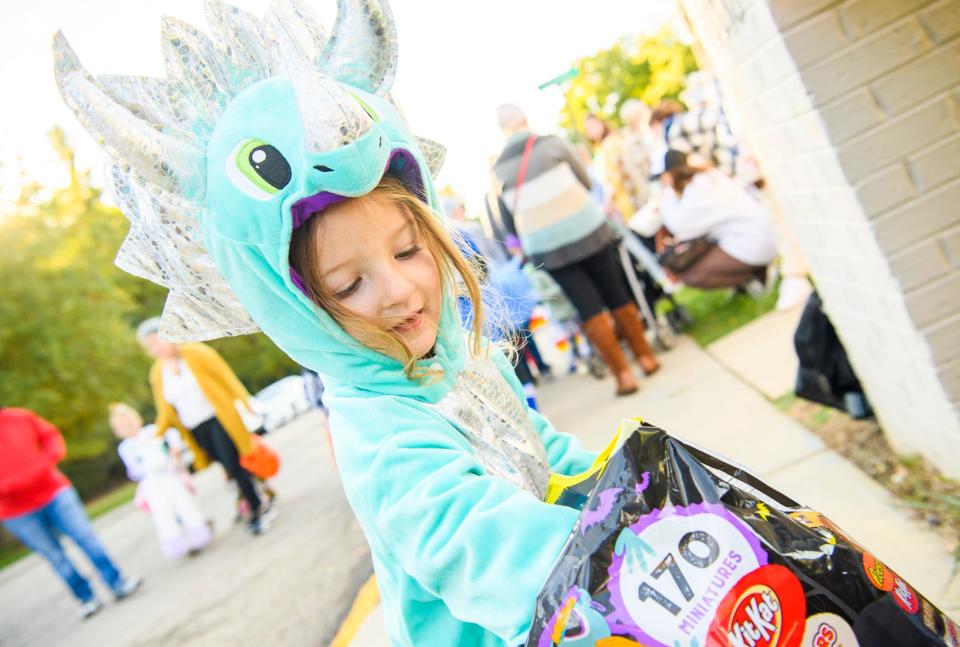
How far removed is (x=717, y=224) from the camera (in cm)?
635

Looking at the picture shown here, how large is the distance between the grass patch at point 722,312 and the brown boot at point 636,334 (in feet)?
1.73

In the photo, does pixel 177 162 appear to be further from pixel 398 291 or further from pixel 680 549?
pixel 680 549

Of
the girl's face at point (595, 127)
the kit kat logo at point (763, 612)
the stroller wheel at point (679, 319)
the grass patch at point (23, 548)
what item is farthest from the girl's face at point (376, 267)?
the grass patch at point (23, 548)

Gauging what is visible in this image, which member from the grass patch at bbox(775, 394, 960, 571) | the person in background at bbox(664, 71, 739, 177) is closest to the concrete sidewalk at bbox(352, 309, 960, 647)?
the grass patch at bbox(775, 394, 960, 571)

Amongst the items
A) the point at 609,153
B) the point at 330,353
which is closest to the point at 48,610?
the point at 609,153

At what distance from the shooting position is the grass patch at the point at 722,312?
6340mm

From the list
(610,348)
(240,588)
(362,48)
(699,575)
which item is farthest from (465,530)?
(240,588)

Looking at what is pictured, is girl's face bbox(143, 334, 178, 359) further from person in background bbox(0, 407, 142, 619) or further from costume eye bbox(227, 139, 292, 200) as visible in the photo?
costume eye bbox(227, 139, 292, 200)

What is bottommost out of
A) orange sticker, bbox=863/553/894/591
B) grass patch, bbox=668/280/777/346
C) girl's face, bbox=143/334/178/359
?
grass patch, bbox=668/280/777/346

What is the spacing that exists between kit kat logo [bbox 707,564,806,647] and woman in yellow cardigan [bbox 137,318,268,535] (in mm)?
6281

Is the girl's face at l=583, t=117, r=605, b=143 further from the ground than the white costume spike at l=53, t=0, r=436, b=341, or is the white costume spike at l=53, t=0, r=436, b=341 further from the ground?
the white costume spike at l=53, t=0, r=436, b=341

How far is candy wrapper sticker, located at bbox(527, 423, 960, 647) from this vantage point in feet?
3.56

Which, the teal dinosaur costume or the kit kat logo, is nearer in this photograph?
the kit kat logo

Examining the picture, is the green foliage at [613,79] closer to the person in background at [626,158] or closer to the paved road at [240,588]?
the person in background at [626,158]
